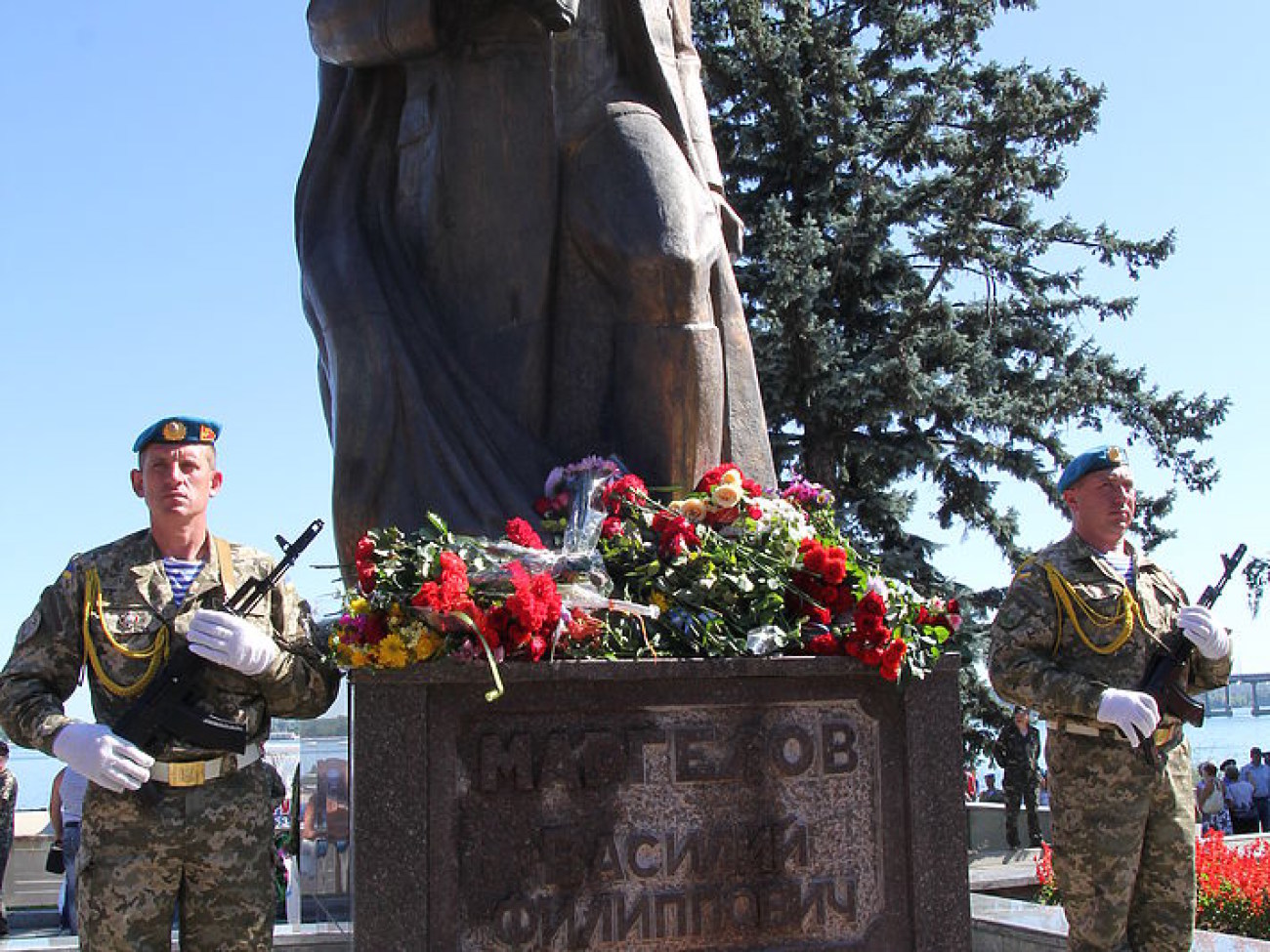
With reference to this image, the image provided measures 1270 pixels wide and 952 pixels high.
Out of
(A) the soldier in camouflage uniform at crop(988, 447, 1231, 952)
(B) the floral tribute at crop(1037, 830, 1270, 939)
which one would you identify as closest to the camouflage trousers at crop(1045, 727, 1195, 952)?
(A) the soldier in camouflage uniform at crop(988, 447, 1231, 952)

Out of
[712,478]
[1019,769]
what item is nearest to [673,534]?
[712,478]

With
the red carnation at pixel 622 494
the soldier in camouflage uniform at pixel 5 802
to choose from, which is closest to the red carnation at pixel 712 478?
the red carnation at pixel 622 494

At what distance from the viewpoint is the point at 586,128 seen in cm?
496

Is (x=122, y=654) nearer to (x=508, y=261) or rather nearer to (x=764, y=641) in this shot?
(x=764, y=641)

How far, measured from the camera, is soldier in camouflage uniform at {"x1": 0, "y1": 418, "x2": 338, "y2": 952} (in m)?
3.66

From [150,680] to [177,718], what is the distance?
0.62 feet

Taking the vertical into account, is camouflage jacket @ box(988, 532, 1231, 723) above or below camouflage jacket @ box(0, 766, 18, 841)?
above

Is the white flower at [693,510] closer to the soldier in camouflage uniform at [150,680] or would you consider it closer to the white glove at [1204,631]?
the soldier in camouflage uniform at [150,680]

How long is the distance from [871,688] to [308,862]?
159 inches

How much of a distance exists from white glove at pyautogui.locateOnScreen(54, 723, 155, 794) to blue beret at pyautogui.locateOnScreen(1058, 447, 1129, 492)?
304 centimetres

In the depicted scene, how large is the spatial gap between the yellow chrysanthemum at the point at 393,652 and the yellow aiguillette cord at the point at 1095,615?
2.25 metres

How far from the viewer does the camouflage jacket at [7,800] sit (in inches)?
427

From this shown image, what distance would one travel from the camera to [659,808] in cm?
384

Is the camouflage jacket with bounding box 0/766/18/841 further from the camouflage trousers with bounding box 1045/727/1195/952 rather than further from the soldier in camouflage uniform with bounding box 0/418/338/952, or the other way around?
the camouflage trousers with bounding box 1045/727/1195/952
